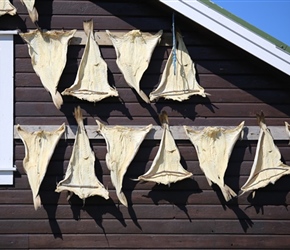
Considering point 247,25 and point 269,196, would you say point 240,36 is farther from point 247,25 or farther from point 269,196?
point 269,196

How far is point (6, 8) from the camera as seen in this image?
8898 mm

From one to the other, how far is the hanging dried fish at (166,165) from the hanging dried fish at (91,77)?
2.74ft

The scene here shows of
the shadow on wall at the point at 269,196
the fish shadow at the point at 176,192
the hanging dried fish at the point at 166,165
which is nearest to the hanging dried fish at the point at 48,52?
the hanging dried fish at the point at 166,165

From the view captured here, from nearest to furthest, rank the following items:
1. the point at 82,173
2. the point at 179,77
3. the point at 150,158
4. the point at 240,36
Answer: the point at 240,36, the point at 82,173, the point at 150,158, the point at 179,77

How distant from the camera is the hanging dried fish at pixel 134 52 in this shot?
889 cm

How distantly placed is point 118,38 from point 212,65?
3.92 ft

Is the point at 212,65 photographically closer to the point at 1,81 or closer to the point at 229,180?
the point at 229,180

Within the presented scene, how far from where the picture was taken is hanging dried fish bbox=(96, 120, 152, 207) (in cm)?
877

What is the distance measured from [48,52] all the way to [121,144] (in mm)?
1431

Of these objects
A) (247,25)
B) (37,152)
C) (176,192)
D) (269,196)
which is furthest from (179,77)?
(37,152)

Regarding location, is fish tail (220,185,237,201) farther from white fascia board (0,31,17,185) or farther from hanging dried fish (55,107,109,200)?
white fascia board (0,31,17,185)

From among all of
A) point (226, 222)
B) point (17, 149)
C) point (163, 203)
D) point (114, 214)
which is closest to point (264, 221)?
point (226, 222)

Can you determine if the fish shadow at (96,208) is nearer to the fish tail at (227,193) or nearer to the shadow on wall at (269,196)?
the fish tail at (227,193)

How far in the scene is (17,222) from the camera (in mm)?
8758
